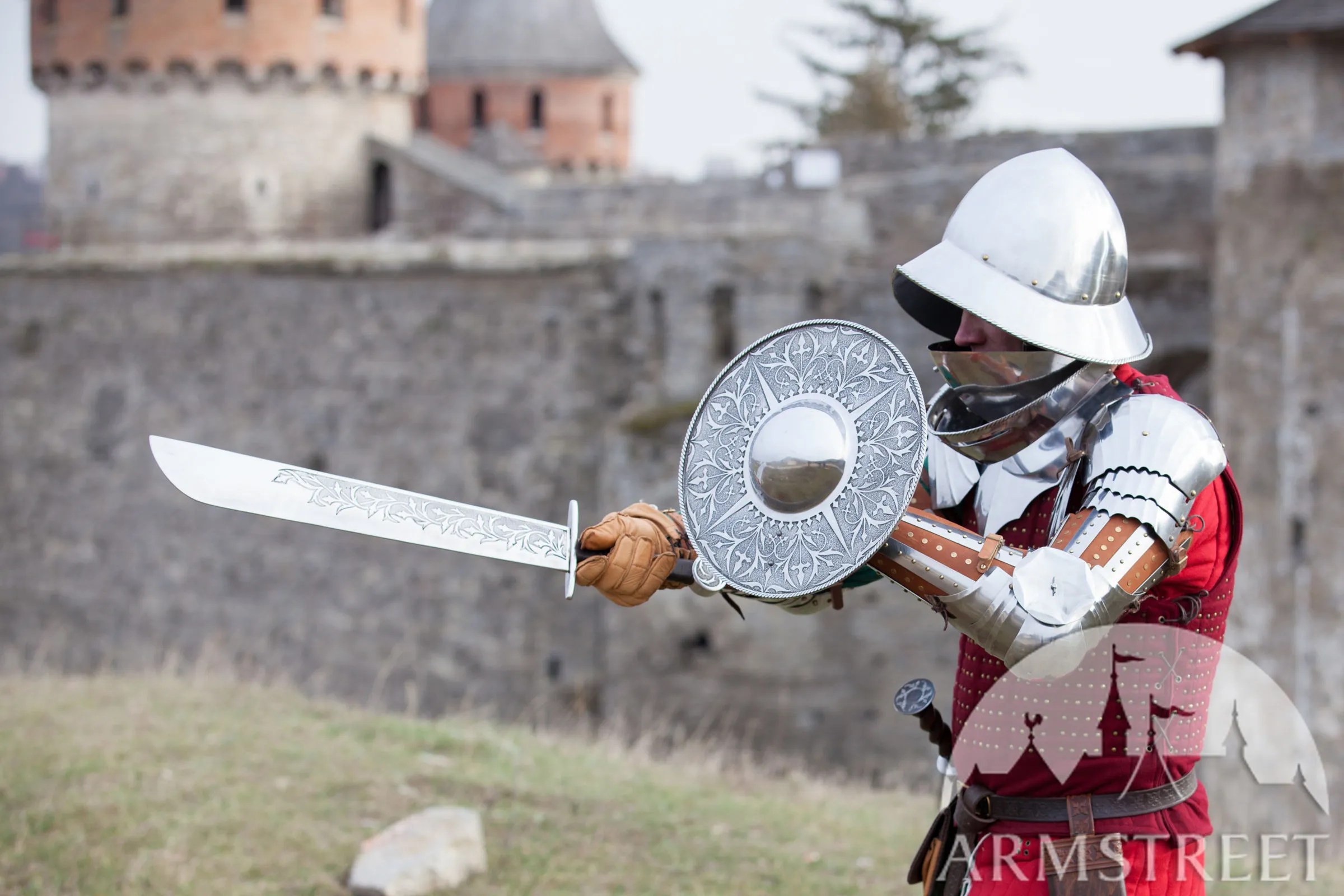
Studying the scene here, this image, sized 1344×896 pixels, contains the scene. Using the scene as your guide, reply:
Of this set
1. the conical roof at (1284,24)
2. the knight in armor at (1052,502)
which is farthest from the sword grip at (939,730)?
the conical roof at (1284,24)

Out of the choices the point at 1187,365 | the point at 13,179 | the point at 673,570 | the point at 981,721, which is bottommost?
the point at 981,721

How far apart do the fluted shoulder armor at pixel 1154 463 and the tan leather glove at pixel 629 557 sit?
83 cm

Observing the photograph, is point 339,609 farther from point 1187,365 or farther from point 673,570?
point 673,570

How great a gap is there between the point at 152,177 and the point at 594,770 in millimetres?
12014

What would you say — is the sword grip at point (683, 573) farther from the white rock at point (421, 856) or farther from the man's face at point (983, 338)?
the white rock at point (421, 856)

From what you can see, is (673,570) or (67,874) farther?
(67,874)

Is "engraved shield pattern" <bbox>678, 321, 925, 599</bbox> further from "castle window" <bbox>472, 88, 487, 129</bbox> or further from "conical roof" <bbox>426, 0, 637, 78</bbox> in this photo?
"conical roof" <bbox>426, 0, 637, 78</bbox>

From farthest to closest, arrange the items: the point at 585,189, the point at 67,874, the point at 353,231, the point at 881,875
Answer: the point at 353,231, the point at 585,189, the point at 881,875, the point at 67,874

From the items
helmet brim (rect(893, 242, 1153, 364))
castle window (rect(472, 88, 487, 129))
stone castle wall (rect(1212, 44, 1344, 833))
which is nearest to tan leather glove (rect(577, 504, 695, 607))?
helmet brim (rect(893, 242, 1153, 364))

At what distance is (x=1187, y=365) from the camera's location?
1155cm

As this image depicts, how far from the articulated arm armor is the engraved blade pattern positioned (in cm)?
70

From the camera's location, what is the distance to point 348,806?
5586 mm

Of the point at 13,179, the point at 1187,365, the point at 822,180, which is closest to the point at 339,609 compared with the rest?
the point at 822,180

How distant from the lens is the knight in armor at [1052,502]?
2.70 metres
